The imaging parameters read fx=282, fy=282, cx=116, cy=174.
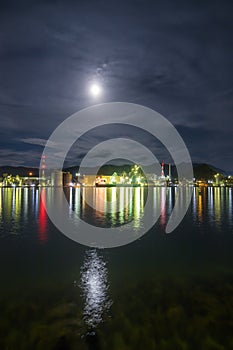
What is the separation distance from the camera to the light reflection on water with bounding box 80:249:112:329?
29.4 feet

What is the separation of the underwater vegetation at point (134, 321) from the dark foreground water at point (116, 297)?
0.03 m

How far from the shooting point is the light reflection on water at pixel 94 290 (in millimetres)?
8948

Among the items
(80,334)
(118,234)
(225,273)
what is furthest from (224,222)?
(80,334)

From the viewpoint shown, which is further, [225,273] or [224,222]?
[224,222]

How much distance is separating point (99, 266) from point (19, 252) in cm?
578

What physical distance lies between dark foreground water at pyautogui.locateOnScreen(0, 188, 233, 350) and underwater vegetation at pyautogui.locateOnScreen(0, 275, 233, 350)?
27mm

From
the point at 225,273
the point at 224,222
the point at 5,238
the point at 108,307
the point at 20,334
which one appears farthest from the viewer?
the point at 224,222

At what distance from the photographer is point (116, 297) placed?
10.3m

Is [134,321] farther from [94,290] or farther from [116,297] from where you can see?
[94,290]

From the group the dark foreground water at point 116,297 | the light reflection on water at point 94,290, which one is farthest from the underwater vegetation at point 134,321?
the light reflection on water at point 94,290

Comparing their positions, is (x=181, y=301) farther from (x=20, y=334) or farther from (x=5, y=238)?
(x=5, y=238)

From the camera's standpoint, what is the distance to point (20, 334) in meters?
8.08

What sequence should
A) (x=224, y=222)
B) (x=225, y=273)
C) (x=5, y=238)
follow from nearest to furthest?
(x=225, y=273)
(x=5, y=238)
(x=224, y=222)

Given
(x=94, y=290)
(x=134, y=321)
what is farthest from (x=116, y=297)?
(x=134, y=321)
